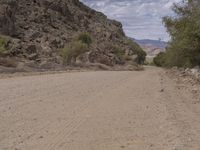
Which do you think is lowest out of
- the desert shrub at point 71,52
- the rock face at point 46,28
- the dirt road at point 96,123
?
the dirt road at point 96,123

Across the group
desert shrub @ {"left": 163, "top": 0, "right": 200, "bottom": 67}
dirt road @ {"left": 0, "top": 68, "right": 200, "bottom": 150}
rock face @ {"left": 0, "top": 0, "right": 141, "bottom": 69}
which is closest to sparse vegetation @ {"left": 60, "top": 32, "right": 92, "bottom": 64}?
rock face @ {"left": 0, "top": 0, "right": 141, "bottom": 69}

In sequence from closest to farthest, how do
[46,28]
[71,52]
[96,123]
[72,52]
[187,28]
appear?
1. [96,123]
2. [187,28]
3. [71,52]
4. [72,52]
5. [46,28]

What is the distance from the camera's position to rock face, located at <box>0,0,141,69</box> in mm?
72562

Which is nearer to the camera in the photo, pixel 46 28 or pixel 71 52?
pixel 71 52

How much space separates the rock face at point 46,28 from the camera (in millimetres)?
72562

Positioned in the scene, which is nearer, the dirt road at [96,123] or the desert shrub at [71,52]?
the dirt road at [96,123]

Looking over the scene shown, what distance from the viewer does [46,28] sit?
291 feet

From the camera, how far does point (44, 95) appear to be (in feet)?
60.8

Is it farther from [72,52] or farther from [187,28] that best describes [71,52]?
[187,28]

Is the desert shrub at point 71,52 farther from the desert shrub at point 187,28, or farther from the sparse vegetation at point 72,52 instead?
the desert shrub at point 187,28

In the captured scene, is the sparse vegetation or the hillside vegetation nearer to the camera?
the hillside vegetation

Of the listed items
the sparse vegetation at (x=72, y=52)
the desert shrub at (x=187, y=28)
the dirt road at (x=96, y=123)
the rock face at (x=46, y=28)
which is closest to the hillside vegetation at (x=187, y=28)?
the desert shrub at (x=187, y=28)

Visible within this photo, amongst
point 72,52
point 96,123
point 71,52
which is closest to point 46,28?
point 72,52

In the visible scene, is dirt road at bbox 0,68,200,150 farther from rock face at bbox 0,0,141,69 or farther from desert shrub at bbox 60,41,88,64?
desert shrub at bbox 60,41,88,64
